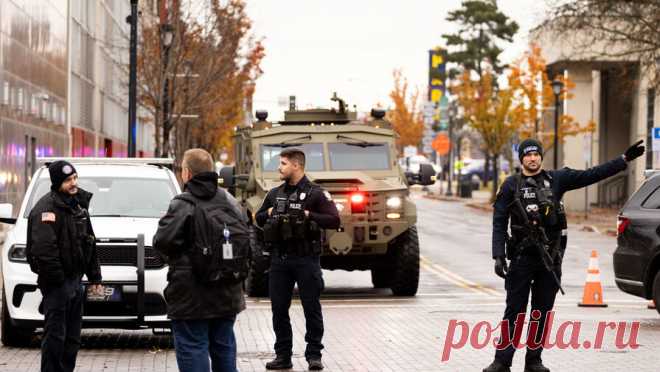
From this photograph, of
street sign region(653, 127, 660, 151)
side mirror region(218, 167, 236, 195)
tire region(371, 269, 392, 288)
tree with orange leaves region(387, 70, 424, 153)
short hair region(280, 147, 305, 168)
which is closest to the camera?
short hair region(280, 147, 305, 168)

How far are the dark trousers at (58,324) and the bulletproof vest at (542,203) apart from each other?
11.8ft

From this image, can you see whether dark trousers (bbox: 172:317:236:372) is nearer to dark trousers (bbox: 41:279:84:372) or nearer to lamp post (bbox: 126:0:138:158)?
dark trousers (bbox: 41:279:84:372)

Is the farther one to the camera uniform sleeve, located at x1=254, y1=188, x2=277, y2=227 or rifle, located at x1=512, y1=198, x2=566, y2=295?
uniform sleeve, located at x1=254, y1=188, x2=277, y2=227

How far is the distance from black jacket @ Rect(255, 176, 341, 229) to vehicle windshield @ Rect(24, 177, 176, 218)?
2239 millimetres

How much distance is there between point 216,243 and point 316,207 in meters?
A: 3.74

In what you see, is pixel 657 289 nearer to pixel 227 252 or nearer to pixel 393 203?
pixel 393 203

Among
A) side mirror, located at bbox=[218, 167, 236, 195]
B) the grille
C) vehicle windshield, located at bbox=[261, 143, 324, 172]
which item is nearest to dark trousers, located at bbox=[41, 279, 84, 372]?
the grille

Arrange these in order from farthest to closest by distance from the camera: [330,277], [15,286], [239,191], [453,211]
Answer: [453,211]
[330,277]
[239,191]
[15,286]

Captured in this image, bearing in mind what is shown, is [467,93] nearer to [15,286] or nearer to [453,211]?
[453,211]

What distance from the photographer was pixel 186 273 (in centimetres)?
857

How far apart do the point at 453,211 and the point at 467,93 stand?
44.4 feet

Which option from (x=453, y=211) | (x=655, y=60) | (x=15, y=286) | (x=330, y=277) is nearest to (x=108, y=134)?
(x=453, y=211)

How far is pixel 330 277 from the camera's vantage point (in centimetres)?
2523

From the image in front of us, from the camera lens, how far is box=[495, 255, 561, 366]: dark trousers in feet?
37.7
